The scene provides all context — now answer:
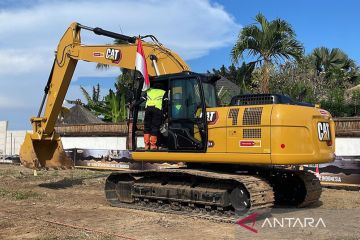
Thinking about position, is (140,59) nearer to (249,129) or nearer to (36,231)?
(249,129)

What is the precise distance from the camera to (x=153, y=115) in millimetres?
10078

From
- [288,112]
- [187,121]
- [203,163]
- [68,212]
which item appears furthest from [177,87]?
[68,212]

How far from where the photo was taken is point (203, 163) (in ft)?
33.7

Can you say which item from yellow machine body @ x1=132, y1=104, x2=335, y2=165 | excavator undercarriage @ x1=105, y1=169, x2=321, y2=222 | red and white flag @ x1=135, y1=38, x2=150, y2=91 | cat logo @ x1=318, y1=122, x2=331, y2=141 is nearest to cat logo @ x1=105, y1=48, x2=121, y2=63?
red and white flag @ x1=135, y1=38, x2=150, y2=91

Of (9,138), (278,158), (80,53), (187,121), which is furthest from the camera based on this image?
(9,138)

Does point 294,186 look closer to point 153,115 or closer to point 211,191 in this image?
point 211,191

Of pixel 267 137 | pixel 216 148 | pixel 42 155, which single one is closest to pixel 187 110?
pixel 216 148

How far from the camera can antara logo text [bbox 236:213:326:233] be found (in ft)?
27.9

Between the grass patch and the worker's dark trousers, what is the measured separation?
148 inches

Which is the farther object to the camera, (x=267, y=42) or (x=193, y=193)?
(x=267, y=42)

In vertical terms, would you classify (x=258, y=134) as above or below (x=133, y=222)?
above

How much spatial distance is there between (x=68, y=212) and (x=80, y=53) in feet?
14.2

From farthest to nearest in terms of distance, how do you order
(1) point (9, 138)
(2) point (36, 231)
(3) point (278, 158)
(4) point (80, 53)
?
(1) point (9, 138) → (4) point (80, 53) → (3) point (278, 158) → (2) point (36, 231)

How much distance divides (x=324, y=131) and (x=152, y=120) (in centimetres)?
338
